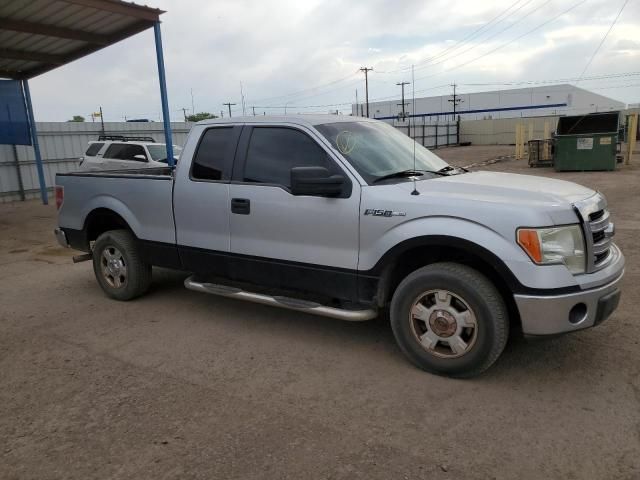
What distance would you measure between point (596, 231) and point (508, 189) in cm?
63

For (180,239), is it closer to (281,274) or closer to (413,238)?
(281,274)

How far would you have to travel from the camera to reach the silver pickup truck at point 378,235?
3.27m

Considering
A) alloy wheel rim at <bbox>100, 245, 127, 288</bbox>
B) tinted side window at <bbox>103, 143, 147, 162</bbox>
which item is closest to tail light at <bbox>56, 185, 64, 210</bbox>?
alloy wheel rim at <bbox>100, 245, 127, 288</bbox>

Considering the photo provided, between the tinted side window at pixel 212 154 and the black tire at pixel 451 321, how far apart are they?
2.04 metres

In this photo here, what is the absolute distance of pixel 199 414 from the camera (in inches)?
128

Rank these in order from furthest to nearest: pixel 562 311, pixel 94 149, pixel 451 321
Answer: pixel 94 149, pixel 451 321, pixel 562 311

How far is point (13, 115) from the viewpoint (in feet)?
48.4

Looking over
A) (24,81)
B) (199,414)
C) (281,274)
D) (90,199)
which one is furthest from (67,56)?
(199,414)

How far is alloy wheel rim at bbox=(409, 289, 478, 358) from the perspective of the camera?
3469mm

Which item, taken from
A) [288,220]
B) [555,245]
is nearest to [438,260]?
[555,245]

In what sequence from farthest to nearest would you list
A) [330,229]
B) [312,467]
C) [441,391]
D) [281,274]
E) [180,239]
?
[180,239] < [281,274] < [330,229] < [441,391] < [312,467]

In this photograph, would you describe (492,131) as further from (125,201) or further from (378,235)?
(378,235)

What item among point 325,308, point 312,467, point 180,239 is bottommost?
point 312,467

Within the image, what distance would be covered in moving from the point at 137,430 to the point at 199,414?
14.8 inches
